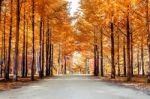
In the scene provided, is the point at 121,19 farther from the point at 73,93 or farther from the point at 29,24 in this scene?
the point at 73,93

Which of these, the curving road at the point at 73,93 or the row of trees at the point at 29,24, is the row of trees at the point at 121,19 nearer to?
the row of trees at the point at 29,24

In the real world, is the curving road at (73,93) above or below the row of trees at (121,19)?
below

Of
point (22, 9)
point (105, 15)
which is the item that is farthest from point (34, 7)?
point (105, 15)

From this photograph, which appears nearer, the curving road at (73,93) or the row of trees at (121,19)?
the curving road at (73,93)

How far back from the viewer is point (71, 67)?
3725 inches

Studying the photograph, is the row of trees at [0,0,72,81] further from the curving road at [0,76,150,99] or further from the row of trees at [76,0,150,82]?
the curving road at [0,76,150,99]

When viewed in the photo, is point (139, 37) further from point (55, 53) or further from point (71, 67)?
point (71, 67)

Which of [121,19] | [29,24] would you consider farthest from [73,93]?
[29,24]

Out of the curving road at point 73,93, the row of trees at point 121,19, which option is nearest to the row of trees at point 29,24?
the row of trees at point 121,19

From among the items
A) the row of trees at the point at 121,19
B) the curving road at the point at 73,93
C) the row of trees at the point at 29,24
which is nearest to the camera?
the curving road at the point at 73,93

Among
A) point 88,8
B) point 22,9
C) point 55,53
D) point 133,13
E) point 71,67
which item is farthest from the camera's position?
point 71,67

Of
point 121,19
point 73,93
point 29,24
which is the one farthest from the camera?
point 29,24

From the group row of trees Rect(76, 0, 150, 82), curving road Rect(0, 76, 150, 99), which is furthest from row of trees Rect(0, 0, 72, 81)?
curving road Rect(0, 76, 150, 99)

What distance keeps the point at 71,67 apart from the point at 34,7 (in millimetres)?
63344
